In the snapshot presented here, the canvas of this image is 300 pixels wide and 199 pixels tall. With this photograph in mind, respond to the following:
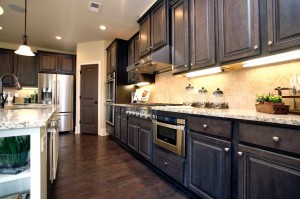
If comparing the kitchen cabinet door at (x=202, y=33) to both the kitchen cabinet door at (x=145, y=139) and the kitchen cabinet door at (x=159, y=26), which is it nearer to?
the kitchen cabinet door at (x=159, y=26)

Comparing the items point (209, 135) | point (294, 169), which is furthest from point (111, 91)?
point (294, 169)

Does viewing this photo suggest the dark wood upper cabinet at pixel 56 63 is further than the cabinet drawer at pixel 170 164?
Yes

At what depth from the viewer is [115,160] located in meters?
2.71

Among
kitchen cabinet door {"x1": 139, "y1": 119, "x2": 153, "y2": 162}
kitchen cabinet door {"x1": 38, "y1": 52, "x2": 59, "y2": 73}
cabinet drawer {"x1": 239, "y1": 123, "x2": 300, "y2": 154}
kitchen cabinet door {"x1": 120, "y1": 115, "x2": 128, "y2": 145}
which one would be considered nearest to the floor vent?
kitchen cabinet door {"x1": 120, "y1": 115, "x2": 128, "y2": 145}

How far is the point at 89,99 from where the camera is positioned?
4.82 m

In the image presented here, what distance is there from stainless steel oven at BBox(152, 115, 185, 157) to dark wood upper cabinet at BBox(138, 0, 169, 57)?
1.22 m

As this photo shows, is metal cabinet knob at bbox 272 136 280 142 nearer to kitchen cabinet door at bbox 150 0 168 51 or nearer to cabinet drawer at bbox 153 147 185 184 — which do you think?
cabinet drawer at bbox 153 147 185 184

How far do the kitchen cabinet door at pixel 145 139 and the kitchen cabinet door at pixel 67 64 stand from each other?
3.93 metres

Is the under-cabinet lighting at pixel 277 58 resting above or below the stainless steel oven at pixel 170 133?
above

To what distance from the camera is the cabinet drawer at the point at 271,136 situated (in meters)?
0.88

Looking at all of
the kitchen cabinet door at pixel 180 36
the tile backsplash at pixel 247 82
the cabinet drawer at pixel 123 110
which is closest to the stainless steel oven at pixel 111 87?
the cabinet drawer at pixel 123 110

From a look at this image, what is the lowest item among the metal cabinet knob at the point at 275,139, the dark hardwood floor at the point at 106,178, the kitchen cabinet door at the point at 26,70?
the dark hardwood floor at the point at 106,178

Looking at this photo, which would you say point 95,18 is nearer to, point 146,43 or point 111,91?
point 146,43

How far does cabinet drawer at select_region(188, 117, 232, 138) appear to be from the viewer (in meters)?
1.27
